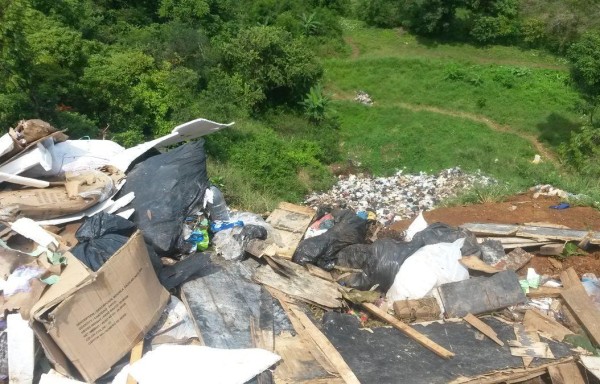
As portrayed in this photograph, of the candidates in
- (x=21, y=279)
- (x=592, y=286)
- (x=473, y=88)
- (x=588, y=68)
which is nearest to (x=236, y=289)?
(x=21, y=279)

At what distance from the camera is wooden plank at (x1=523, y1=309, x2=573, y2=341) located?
16.1 ft

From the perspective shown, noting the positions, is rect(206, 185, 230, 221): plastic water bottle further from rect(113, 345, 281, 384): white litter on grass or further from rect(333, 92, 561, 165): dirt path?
rect(333, 92, 561, 165): dirt path

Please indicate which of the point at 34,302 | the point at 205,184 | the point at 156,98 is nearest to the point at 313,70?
the point at 156,98

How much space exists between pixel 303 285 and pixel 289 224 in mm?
1194

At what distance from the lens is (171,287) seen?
4.98m

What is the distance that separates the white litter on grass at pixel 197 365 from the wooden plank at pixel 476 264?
7.60 feet

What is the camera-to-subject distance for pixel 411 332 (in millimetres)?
4840

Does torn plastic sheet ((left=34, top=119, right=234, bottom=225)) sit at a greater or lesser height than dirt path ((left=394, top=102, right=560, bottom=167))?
greater

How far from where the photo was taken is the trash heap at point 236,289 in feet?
13.4

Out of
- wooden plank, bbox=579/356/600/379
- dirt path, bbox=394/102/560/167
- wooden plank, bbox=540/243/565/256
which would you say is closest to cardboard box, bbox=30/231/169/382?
wooden plank, bbox=579/356/600/379

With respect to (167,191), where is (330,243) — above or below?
below

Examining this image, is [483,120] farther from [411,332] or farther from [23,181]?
[23,181]

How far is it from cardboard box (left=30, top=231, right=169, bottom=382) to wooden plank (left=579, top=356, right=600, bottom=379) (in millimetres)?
3359

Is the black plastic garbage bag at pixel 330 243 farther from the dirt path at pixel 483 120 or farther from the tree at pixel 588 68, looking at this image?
the dirt path at pixel 483 120
